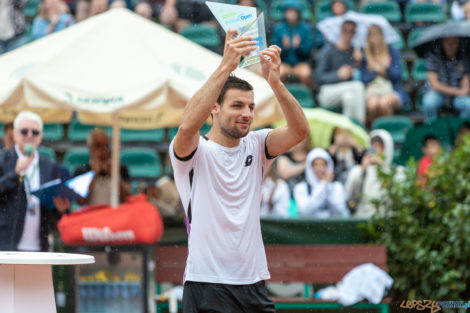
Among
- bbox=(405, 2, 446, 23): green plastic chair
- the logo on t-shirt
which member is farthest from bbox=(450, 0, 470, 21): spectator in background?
the logo on t-shirt

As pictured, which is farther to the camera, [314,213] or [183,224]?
[314,213]

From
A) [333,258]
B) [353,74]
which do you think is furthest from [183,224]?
[353,74]

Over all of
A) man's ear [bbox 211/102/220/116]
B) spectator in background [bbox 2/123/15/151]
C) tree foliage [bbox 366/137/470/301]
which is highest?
man's ear [bbox 211/102/220/116]

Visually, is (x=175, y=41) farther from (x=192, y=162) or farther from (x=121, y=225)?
(x=192, y=162)

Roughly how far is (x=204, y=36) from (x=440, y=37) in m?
4.02

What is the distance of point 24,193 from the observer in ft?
24.8

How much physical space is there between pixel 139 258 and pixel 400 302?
2608 millimetres

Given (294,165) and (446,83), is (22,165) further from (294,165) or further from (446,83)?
(446,83)

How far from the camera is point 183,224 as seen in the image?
8.28 metres

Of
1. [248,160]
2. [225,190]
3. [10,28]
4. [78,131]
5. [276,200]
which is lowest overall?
[276,200]

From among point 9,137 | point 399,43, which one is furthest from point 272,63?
point 399,43

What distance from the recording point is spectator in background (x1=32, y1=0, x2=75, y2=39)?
12477 mm

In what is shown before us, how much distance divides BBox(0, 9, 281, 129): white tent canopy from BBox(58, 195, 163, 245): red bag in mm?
976

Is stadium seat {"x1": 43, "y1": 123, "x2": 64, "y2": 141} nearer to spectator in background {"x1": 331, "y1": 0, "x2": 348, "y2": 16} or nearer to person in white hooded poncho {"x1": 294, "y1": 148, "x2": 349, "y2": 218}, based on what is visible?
spectator in background {"x1": 331, "y1": 0, "x2": 348, "y2": 16}
